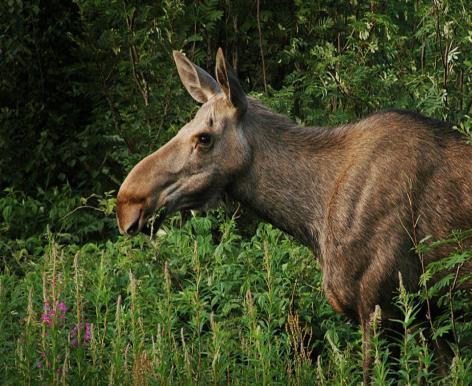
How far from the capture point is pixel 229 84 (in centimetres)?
732

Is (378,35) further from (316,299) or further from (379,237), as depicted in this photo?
(379,237)

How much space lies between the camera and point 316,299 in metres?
8.16

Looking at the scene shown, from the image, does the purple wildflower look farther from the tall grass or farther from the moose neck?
the moose neck

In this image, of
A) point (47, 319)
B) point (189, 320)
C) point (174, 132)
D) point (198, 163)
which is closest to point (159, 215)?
point (198, 163)

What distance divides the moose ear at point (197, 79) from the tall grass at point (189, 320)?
114cm

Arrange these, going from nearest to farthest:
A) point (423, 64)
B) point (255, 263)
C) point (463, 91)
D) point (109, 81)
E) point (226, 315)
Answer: point (226, 315) < point (255, 263) < point (463, 91) < point (423, 64) < point (109, 81)

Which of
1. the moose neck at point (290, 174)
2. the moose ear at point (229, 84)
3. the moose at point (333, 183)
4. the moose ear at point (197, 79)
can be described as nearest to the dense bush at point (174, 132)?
the moose at point (333, 183)

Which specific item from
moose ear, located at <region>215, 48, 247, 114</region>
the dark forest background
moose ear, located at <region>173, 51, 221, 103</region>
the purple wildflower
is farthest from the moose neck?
the purple wildflower

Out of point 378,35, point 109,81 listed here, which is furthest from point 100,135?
point 378,35

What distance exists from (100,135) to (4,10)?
1.53 m

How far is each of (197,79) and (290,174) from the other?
0.89 m

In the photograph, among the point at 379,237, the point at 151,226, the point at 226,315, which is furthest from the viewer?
the point at 226,315

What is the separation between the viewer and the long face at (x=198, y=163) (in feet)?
23.7

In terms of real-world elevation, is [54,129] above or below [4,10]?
below
